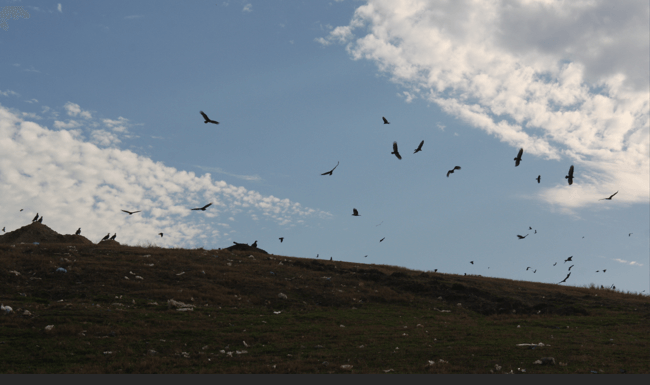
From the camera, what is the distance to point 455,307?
25.0 m

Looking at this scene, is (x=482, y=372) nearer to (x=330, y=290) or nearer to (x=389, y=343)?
(x=389, y=343)

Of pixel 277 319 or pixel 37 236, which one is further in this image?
pixel 37 236

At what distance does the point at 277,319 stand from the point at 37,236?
32.1 meters

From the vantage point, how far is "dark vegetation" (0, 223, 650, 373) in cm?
1262

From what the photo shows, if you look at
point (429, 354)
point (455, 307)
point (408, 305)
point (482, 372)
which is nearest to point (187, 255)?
point (408, 305)

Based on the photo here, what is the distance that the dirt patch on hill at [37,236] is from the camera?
39438mm

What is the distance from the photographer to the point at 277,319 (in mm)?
19016

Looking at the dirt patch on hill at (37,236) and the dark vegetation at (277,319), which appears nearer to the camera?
the dark vegetation at (277,319)

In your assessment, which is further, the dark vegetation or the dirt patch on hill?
the dirt patch on hill

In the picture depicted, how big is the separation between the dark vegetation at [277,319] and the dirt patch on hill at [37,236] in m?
12.2

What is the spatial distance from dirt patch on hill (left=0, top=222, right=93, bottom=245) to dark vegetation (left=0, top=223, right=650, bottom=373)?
1222 centimetres

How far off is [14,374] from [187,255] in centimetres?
1967

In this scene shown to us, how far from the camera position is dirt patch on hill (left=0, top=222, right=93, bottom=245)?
39438 millimetres

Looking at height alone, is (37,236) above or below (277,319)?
above
